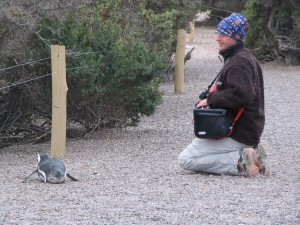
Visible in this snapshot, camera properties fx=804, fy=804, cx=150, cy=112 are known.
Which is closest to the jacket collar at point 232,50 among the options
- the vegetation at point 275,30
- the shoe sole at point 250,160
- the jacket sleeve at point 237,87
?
the jacket sleeve at point 237,87

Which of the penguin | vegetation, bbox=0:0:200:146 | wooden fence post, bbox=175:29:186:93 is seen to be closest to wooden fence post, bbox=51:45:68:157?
vegetation, bbox=0:0:200:146

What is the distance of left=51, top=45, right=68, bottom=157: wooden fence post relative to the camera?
981 cm

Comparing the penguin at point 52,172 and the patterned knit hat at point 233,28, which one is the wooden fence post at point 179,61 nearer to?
the patterned knit hat at point 233,28

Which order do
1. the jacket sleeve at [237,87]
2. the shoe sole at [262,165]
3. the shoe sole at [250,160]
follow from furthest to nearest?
the shoe sole at [262,165]
the shoe sole at [250,160]
the jacket sleeve at [237,87]

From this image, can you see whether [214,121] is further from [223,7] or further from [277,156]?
[223,7]

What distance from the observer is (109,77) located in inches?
444

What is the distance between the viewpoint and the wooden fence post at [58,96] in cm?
981

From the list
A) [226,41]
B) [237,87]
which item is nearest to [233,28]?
[226,41]

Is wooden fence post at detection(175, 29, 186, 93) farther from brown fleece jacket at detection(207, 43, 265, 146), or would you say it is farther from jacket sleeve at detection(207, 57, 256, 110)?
jacket sleeve at detection(207, 57, 256, 110)

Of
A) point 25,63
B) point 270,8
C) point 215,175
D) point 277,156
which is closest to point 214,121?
point 215,175

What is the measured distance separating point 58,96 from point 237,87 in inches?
107

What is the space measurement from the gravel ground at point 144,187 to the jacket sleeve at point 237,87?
0.79 m

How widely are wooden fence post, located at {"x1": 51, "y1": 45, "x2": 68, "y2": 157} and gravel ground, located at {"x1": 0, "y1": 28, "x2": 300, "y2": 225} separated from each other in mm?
250

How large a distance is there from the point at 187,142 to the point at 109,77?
4.74ft
